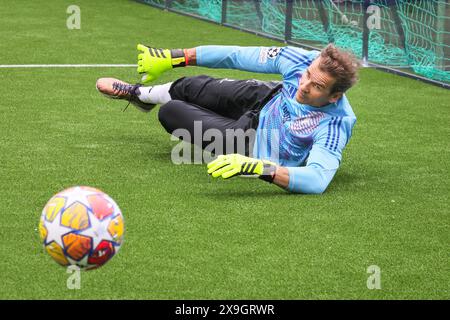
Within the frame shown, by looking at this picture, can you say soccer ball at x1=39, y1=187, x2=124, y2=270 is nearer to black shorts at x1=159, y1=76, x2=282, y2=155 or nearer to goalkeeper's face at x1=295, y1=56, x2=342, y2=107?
goalkeeper's face at x1=295, y1=56, x2=342, y2=107

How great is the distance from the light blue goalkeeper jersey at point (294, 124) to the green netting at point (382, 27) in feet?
11.6

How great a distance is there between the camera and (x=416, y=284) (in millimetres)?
4215

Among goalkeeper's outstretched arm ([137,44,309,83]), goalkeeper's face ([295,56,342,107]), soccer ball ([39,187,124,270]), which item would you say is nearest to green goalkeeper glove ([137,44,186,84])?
goalkeeper's outstretched arm ([137,44,309,83])

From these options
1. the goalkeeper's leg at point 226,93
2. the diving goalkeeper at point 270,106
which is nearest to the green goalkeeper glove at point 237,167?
the diving goalkeeper at point 270,106

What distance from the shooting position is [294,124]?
562cm

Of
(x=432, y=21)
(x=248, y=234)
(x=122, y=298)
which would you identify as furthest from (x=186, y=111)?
(x=432, y=21)

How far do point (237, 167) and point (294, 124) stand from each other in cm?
61

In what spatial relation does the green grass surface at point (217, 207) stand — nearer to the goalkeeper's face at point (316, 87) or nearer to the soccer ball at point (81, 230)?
the soccer ball at point (81, 230)

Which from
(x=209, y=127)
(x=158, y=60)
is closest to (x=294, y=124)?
(x=209, y=127)

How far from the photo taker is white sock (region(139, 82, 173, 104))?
20.7 feet

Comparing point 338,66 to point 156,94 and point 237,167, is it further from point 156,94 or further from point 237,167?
point 156,94

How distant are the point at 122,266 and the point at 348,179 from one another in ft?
6.46

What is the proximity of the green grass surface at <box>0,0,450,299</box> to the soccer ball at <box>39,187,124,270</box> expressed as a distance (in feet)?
0.54

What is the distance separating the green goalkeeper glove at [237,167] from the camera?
17.0 ft
